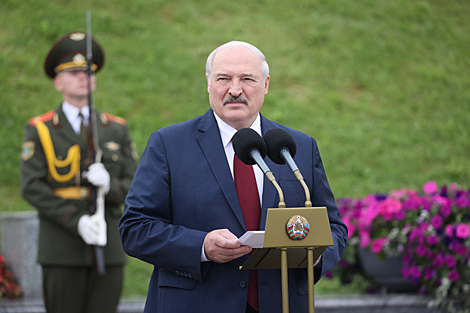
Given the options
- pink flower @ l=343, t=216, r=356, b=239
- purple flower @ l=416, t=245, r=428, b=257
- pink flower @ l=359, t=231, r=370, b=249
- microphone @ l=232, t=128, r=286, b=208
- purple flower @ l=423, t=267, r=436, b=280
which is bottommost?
purple flower @ l=423, t=267, r=436, b=280

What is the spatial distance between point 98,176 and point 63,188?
315 mm

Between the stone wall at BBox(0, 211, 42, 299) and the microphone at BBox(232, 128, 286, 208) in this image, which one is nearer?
the microphone at BBox(232, 128, 286, 208)

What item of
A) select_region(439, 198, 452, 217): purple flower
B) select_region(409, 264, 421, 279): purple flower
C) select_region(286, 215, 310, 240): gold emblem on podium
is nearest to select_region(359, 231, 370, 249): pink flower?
select_region(409, 264, 421, 279): purple flower

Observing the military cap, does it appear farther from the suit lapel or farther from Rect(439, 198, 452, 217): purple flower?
Rect(439, 198, 452, 217): purple flower

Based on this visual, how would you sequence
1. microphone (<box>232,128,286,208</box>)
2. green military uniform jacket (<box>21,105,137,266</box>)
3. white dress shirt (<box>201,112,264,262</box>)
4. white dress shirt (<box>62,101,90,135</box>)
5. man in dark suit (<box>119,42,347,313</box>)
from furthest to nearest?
white dress shirt (<box>62,101,90,135</box>), green military uniform jacket (<box>21,105,137,266</box>), white dress shirt (<box>201,112,264,262</box>), man in dark suit (<box>119,42,347,313</box>), microphone (<box>232,128,286,208</box>)

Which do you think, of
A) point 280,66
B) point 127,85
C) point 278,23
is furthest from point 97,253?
point 278,23

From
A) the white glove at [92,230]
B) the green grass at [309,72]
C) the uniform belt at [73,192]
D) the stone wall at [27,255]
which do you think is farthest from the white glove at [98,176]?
the green grass at [309,72]

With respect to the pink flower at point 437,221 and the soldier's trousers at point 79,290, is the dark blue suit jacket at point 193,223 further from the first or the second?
the pink flower at point 437,221

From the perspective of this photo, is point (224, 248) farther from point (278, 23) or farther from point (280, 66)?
point (278, 23)

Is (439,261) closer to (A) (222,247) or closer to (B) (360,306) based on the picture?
(B) (360,306)

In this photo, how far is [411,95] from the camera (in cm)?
1003

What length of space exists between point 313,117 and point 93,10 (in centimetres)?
456

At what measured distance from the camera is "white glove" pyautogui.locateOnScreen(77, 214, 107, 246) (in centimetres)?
407

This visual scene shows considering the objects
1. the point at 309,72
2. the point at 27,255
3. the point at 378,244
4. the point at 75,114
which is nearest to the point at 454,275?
the point at 378,244
